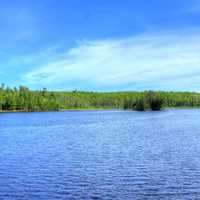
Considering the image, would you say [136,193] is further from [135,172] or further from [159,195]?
[135,172]

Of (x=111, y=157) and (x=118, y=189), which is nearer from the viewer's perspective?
(x=118, y=189)

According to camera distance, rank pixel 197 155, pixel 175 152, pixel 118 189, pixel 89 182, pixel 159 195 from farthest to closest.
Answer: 1. pixel 175 152
2. pixel 197 155
3. pixel 89 182
4. pixel 118 189
5. pixel 159 195

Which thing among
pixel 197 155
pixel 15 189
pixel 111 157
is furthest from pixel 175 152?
pixel 15 189

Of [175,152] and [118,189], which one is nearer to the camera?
[118,189]

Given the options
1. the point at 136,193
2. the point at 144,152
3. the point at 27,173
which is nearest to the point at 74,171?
the point at 27,173

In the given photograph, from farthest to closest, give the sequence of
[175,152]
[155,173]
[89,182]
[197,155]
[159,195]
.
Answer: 1. [175,152]
2. [197,155]
3. [155,173]
4. [89,182]
5. [159,195]

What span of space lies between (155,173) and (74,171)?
6741 millimetres

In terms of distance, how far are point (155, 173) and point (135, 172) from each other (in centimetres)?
167

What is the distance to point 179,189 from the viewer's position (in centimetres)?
2723

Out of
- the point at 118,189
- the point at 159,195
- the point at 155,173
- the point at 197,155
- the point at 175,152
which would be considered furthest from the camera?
the point at 175,152

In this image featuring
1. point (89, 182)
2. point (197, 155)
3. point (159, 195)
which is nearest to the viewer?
point (159, 195)

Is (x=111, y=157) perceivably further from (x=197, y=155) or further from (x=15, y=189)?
(x=15, y=189)

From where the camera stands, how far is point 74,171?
34.2 meters

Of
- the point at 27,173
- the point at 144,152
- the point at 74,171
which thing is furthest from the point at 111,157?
the point at 27,173
